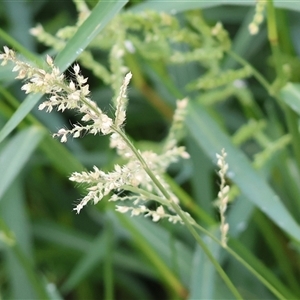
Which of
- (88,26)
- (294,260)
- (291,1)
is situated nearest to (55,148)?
(88,26)

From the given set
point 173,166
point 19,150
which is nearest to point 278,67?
point 19,150

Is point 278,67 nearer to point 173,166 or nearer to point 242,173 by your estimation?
point 242,173

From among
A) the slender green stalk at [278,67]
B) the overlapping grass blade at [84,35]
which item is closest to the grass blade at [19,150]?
the overlapping grass blade at [84,35]

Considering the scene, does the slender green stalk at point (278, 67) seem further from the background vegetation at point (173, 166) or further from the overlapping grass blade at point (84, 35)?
the overlapping grass blade at point (84, 35)

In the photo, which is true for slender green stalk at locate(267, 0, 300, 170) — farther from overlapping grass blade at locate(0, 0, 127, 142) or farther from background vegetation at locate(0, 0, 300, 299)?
overlapping grass blade at locate(0, 0, 127, 142)

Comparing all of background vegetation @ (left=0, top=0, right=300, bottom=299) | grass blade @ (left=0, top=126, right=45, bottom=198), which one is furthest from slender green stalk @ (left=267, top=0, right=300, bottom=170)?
grass blade @ (left=0, top=126, right=45, bottom=198)

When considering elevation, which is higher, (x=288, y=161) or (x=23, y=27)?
(x=23, y=27)

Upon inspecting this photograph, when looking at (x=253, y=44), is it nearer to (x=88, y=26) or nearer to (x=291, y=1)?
(x=291, y=1)

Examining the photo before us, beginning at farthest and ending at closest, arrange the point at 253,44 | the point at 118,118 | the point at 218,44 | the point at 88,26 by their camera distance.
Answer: the point at 253,44 → the point at 218,44 → the point at 88,26 → the point at 118,118
